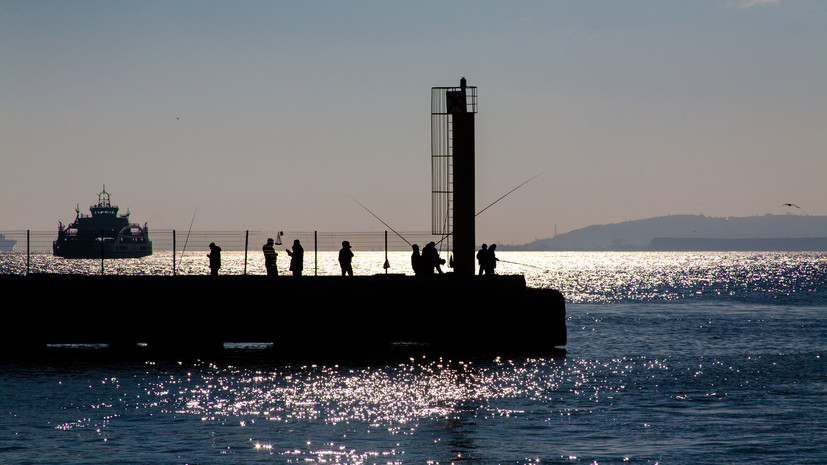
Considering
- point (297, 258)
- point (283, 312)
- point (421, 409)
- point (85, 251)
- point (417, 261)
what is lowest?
point (421, 409)

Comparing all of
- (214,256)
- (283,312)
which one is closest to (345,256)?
(283,312)

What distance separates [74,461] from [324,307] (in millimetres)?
13989

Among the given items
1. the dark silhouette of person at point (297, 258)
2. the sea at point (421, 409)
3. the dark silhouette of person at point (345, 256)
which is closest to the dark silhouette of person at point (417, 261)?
the dark silhouette of person at point (345, 256)

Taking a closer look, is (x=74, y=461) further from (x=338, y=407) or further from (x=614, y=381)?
(x=614, y=381)

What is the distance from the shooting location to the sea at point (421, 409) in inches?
611

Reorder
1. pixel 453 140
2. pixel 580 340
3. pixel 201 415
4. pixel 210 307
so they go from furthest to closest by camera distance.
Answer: pixel 580 340 → pixel 453 140 → pixel 210 307 → pixel 201 415

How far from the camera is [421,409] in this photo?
19.4 m

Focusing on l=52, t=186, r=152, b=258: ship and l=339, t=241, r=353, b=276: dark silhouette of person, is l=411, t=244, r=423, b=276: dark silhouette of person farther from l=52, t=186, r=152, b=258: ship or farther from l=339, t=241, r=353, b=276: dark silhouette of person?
l=52, t=186, r=152, b=258: ship

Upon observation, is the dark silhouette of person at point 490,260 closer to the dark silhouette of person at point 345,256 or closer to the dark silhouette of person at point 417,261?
the dark silhouette of person at point 417,261

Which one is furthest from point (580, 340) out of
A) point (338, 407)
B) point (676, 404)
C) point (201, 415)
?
point (201, 415)

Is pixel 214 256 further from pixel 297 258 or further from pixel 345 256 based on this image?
pixel 345 256

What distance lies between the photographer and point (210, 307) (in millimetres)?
28062

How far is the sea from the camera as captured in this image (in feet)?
51.0

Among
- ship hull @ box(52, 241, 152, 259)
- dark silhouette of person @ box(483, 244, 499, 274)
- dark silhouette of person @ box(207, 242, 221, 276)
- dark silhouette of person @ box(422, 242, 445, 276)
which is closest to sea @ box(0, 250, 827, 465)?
dark silhouette of person @ box(422, 242, 445, 276)
